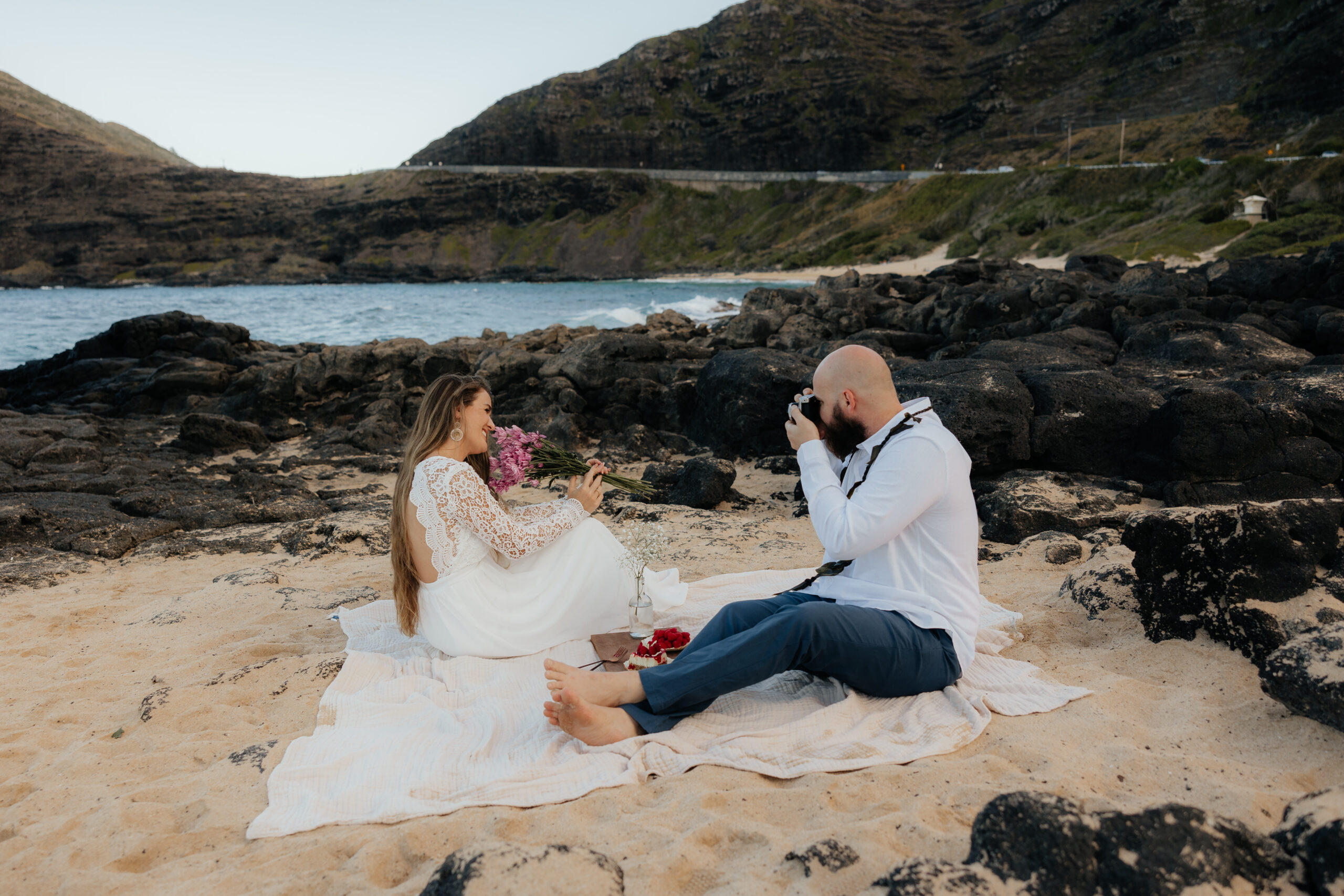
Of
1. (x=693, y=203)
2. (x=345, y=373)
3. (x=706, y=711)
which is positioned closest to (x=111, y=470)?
(x=345, y=373)

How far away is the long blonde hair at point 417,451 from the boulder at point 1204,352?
868 cm

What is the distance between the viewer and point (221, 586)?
579 cm

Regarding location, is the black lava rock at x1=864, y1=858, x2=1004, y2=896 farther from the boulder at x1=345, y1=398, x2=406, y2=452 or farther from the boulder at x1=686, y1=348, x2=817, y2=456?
the boulder at x1=345, y1=398, x2=406, y2=452

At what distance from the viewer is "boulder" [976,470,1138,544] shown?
20.2ft

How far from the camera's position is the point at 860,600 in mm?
3389

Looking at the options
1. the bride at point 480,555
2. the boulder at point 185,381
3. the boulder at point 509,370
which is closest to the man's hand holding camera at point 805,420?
the bride at point 480,555

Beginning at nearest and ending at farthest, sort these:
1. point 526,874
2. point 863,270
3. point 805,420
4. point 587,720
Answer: point 526,874
point 587,720
point 805,420
point 863,270

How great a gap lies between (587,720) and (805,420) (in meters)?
1.63

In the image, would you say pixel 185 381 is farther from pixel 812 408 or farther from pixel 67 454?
pixel 812 408

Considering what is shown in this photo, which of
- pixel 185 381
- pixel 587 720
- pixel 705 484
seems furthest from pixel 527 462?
pixel 185 381

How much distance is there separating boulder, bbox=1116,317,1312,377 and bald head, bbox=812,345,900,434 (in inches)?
307

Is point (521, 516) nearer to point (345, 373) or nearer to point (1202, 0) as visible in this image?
point (345, 373)

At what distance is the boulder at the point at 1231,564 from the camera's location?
3.70 meters

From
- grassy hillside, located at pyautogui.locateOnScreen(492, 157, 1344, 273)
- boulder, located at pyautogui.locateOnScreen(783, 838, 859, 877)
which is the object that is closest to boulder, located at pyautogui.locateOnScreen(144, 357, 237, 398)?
boulder, located at pyautogui.locateOnScreen(783, 838, 859, 877)
